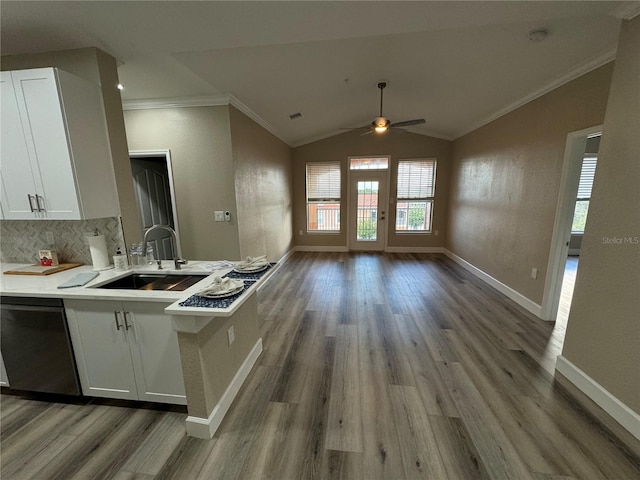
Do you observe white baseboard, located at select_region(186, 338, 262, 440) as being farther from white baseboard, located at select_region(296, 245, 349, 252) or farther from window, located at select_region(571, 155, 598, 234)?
window, located at select_region(571, 155, 598, 234)

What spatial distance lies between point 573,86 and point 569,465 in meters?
3.26

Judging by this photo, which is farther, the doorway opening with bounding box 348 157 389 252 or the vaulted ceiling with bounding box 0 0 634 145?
the doorway opening with bounding box 348 157 389 252

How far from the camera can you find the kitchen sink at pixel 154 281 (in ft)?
6.37

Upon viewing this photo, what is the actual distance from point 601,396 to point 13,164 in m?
4.44

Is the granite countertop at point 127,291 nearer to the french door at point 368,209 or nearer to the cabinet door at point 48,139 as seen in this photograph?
the cabinet door at point 48,139

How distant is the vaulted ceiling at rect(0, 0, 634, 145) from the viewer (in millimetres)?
1564

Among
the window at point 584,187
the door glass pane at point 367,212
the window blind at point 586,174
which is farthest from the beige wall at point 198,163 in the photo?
the window at point 584,187

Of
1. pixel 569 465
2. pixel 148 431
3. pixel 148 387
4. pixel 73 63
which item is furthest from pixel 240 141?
pixel 569 465

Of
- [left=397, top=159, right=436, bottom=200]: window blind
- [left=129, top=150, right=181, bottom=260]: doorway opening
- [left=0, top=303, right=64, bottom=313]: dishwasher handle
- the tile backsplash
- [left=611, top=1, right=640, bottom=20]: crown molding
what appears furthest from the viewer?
[left=397, top=159, right=436, bottom=200]: window blind

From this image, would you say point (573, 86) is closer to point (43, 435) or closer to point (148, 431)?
point (148, 431)

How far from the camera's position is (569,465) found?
1393 mm

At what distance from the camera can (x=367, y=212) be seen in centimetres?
636

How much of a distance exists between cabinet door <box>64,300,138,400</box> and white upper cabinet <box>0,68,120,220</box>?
2.31 feet

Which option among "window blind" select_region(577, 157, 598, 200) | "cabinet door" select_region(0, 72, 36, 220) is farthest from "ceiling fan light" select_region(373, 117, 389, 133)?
"window blind" select_region(577, 157, 598, 200)
